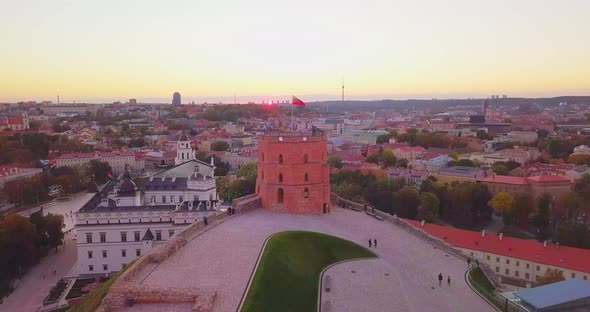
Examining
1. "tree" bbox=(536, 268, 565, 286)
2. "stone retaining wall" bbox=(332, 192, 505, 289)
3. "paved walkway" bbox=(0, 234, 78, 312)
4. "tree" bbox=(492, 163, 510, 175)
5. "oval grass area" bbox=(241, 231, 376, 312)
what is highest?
"oval grass area" bbox=(241, 231, 376, 312)

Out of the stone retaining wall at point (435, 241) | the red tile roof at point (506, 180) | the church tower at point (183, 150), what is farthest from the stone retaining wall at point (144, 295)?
the red tile roof at point (506, 180)

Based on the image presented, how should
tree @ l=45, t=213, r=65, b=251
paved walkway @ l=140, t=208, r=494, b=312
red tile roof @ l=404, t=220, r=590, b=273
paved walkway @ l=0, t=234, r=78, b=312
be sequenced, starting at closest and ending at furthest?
paved walkway @ l=140, t=208, r=494, b=312
paved walkway @ l=0, t=234, r=78, b=312
red tile roof @ l=404, t=220, r=590, b=273
tree @ l=45, t=213, r=65, b=251

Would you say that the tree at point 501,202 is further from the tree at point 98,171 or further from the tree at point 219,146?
the tree at point 219,146

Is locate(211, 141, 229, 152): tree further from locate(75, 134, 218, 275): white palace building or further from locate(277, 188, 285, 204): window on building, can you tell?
locate(277, 188, 285, 204): window on building

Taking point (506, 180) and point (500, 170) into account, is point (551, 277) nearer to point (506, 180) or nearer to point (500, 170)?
point (506, 180)

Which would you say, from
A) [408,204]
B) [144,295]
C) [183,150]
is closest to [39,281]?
[183,150]

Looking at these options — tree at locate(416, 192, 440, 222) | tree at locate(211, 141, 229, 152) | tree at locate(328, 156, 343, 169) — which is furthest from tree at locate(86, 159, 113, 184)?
tree at locate(416, 192, 440, 222)

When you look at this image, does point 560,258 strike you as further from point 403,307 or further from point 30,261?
point 30,261
